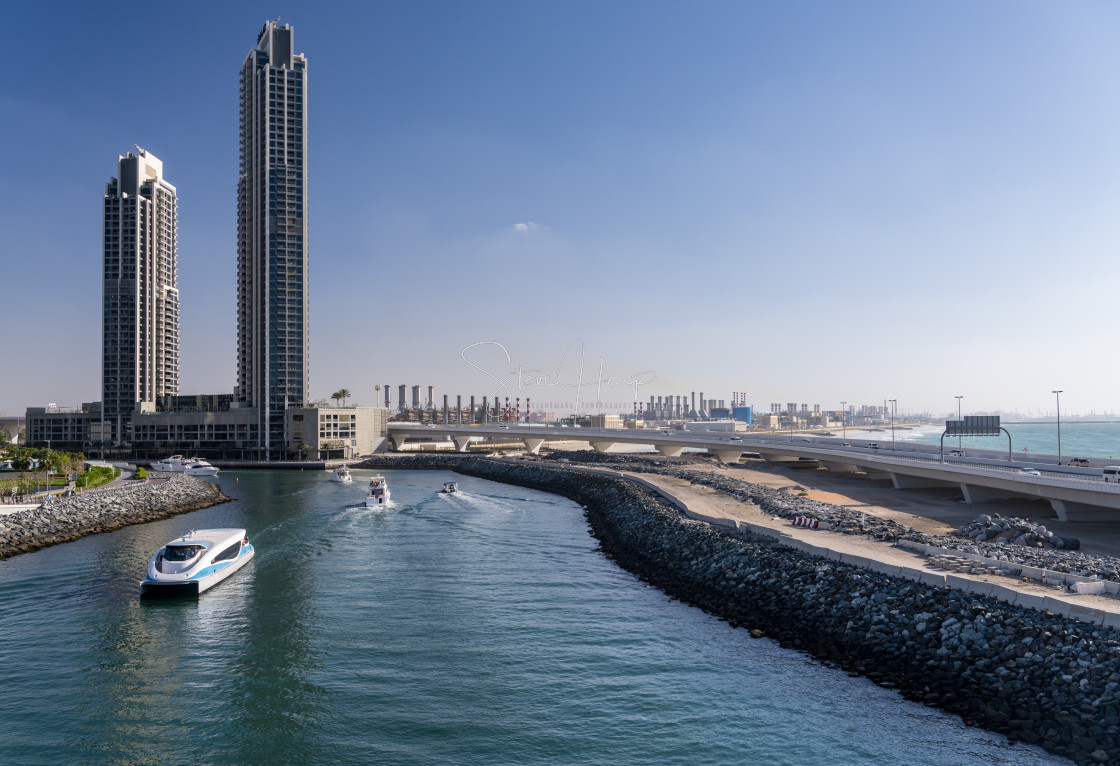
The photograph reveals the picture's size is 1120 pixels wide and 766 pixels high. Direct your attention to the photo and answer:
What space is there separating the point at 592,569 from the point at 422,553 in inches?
529

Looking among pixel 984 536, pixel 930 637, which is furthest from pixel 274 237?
pixel 930 637

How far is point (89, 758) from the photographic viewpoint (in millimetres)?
19141

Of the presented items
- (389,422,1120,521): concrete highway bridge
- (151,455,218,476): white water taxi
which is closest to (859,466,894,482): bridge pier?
(389,422,1120,521): concrete highway bridge

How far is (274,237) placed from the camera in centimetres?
14525

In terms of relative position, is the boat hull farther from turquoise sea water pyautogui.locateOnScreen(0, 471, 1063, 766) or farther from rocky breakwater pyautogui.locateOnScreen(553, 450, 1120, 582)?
rocky breakwater pyautogui.locateOnScreen(553, 450, 1120, 582)

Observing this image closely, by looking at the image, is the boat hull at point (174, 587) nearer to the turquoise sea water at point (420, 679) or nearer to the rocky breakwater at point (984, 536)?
the turquoise sea water at point (420, 679)

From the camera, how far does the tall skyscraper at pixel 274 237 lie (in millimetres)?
145000

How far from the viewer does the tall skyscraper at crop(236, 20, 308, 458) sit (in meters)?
145

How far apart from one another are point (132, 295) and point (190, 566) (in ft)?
520

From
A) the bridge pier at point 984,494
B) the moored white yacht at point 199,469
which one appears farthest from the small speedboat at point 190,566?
the moored white yacht at point 199,469

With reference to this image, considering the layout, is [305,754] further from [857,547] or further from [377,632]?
[857,547]

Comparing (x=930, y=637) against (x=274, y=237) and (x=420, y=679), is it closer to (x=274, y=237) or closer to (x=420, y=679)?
(x=420, y=679)

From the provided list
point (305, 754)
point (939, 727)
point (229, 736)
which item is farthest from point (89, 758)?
point (939, 727)

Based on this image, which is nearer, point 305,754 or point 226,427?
point 305,754
